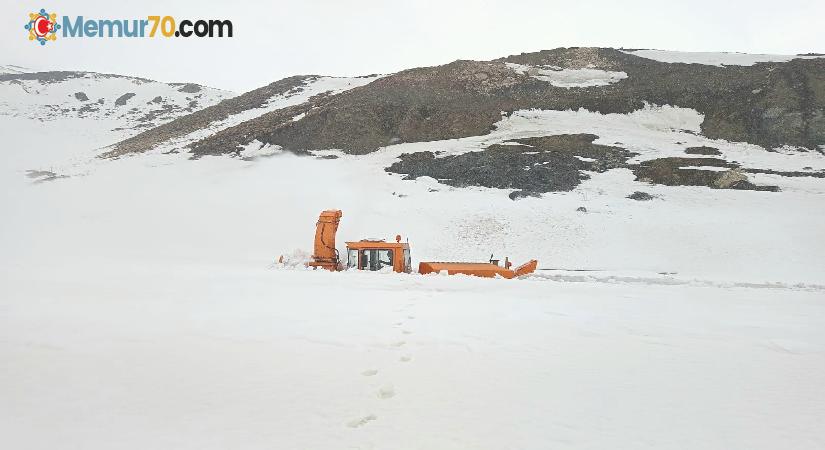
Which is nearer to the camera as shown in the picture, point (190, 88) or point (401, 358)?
point (401, 358)

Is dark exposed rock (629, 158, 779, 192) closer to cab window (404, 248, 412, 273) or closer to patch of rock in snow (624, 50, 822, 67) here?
cab window (404, 248, 412, 273)

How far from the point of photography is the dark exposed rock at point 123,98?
69.1m

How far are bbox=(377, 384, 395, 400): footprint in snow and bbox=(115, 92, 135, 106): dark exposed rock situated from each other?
78.2m

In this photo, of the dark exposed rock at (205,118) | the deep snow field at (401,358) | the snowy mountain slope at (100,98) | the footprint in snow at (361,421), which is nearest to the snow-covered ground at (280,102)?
Answer: the dark exposed rock at (205,118)

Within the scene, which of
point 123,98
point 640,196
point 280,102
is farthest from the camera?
point 123,98

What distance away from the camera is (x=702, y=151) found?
109ft

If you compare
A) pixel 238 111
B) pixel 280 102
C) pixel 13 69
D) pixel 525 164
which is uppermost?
pixel 13 69

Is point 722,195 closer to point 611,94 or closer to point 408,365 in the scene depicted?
point 611,94

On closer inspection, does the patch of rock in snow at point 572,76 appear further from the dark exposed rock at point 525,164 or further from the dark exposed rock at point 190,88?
the dark exposed rock at point 190,88

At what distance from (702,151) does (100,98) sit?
7628cm

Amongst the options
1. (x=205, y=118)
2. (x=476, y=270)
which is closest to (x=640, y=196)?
(x=476, y=270)

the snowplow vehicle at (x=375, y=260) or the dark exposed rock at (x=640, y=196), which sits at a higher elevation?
the dark exposed rock at (x=640, y=196)

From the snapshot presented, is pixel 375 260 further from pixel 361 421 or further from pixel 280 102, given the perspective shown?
pixel 280 102

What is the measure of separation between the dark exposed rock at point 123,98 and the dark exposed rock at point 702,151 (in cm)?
7109
